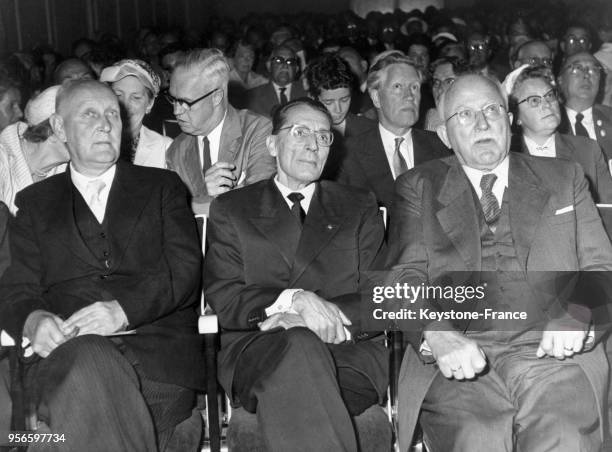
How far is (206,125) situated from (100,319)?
1.57m

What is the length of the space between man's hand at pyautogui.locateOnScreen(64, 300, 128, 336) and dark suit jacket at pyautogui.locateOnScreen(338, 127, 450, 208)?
5.40ft

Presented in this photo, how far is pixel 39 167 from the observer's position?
3.67 meters

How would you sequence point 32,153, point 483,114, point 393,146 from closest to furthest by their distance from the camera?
point 483,114
point 32,153
point 393,146

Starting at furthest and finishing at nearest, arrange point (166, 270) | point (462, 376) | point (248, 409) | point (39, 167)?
point (39, 167) → point (166, 270) → point (248, 409) → point (462, 376)

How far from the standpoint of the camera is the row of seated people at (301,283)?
101 inches

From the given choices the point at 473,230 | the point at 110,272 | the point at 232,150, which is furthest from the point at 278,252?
the point at 232,150

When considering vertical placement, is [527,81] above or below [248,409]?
above

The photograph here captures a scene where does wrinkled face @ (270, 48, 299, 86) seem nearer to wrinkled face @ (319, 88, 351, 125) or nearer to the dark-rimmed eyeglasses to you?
wrinkled face @ (319, 88, 351, 125)

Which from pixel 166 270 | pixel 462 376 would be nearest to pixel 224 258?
pixel 166 270

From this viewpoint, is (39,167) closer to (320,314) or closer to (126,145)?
(126,145)

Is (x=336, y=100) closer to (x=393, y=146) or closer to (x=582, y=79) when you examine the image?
(x=393, y=146)

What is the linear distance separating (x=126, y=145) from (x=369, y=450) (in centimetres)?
206

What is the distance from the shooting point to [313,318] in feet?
9.34

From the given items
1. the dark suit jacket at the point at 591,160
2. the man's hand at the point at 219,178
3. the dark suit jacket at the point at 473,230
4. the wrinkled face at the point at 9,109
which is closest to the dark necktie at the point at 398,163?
the dark suit jacket at the point at 591,160
